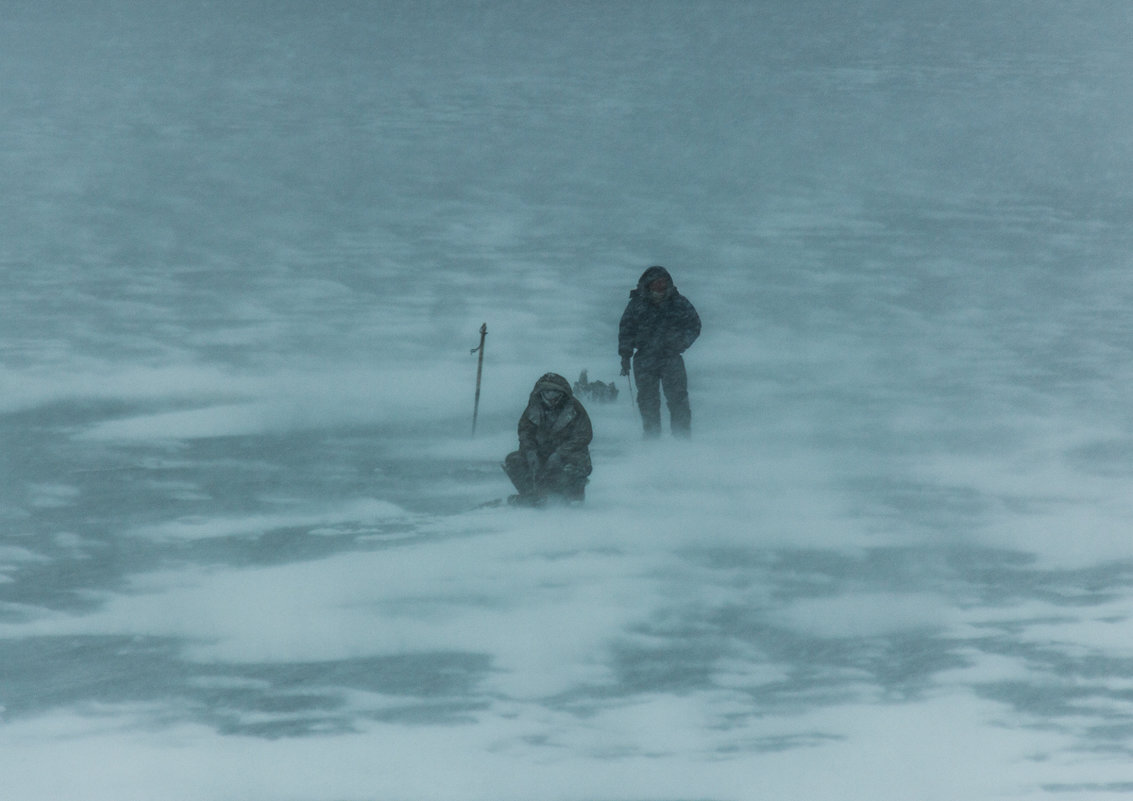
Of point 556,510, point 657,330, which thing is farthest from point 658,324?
point 556,510

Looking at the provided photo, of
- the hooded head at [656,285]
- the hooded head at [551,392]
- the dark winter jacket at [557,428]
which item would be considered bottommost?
the dark winter jacket at [557,428]

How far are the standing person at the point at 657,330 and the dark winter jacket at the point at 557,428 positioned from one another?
1.44m

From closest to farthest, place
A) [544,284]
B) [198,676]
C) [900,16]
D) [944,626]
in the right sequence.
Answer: [198,676]
[944,626]
[544,284]
[900,16]

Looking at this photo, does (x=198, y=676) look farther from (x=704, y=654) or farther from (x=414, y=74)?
(x=414, y=74)

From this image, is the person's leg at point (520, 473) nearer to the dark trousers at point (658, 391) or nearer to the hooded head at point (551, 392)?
the hooded head at point (551, 392)

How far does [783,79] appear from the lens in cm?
4966

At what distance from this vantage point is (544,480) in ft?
31.7

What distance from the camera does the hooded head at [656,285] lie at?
1061cm

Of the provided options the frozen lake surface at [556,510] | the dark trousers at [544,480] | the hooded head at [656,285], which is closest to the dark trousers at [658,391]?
the frozen lake surface at [556,510]

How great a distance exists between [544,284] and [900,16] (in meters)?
Answer: 50.5

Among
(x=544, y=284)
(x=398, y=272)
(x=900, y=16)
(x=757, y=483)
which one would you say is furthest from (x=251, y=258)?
(x=900, y=16)

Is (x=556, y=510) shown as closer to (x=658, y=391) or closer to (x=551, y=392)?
(x=551, y=392)

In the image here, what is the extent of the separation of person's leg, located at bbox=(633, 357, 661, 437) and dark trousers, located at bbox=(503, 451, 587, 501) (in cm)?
144

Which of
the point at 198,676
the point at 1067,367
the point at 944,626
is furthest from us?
the point at 1067,367
